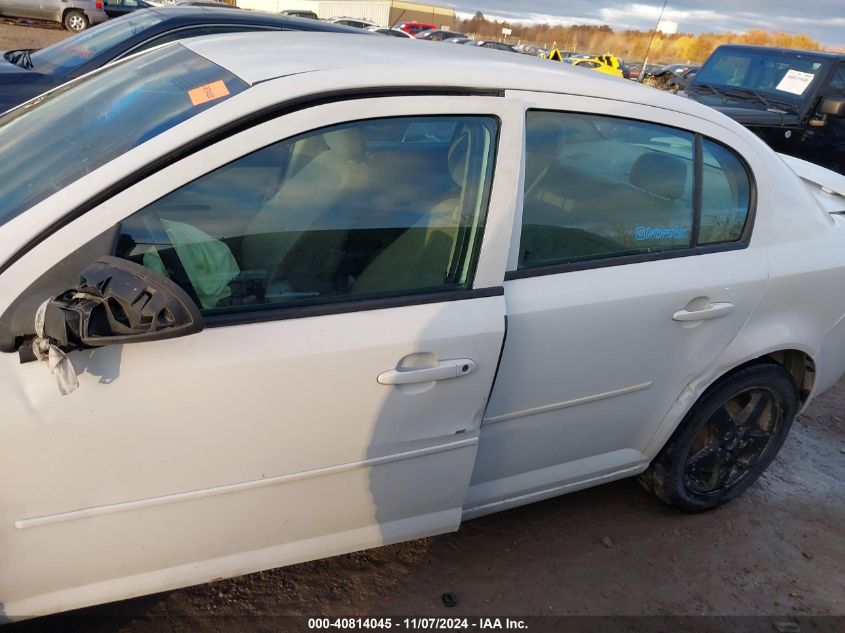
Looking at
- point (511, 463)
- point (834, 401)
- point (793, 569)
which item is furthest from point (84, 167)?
point (834, 401)

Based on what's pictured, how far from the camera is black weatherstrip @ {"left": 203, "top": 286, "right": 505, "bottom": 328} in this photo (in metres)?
1.71

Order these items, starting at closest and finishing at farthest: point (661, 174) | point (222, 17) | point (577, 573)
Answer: point (661, 174) → point (577, 573) → point (222, 17)

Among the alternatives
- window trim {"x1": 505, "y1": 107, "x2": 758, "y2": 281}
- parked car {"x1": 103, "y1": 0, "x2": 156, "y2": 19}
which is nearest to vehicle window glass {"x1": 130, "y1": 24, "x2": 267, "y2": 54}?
window trim {"x1": 505, "y1": 107, "x2": 758, "y2": 281}

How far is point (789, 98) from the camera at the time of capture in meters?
7.81

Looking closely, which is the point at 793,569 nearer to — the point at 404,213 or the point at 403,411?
the point at 403,411

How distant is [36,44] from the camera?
17234mm

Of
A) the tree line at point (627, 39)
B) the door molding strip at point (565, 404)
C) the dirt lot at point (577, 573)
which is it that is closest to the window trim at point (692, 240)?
the door molding strip at point (565, 404)

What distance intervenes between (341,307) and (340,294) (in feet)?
0.16

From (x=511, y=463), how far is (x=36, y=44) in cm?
1952

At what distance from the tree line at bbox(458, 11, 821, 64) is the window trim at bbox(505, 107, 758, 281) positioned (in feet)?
114

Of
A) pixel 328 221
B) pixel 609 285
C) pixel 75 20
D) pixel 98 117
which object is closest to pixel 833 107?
pixel 609 285

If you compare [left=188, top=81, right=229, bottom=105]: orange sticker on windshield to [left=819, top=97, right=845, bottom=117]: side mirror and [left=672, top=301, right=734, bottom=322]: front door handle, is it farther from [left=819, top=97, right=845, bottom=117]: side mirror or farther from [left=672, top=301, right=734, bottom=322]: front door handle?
[left=819, top=97, right=845, bottom=117]: side mirror

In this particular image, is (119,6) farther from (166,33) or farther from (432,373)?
(432,373)

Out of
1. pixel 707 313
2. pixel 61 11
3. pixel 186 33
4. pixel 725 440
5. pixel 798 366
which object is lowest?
pixel 61 11
